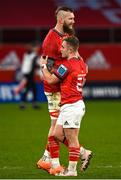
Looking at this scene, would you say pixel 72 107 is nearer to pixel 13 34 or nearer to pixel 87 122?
pixel 87 122

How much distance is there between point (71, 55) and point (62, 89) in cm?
50

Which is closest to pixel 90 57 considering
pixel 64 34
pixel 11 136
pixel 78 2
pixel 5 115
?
pixel 78 2

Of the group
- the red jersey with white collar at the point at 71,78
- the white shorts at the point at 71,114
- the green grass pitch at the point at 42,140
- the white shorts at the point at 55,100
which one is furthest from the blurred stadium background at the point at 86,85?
the red jersey with white collar at the point at 71,78

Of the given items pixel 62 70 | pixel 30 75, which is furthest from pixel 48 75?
pixel 30 75

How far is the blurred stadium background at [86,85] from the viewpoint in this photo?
15695 millimetres

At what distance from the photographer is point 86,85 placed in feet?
101

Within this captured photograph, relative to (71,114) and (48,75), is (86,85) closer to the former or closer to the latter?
(48,75)

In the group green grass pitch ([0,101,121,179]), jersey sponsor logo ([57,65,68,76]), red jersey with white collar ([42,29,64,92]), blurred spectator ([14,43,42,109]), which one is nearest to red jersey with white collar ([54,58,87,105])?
jersey sponsor logo ([57,65,68,76])

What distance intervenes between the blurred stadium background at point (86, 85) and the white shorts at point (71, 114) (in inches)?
50.7

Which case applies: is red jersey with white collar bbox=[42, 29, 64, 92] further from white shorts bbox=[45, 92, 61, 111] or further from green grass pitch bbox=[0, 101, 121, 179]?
green grass pitch bbox=[0, 101, 121, 179]

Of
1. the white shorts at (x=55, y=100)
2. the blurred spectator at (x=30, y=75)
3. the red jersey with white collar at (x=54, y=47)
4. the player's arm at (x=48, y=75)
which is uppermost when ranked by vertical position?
the red jersey with white collar at (x=54, y=47)

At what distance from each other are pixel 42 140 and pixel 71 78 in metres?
6.23

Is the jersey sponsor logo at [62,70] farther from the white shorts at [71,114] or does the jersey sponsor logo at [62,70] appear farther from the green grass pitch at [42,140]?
the green grass pitch at [42,140]

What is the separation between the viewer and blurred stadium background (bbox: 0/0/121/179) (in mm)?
15695
